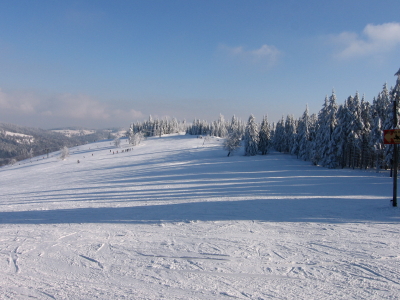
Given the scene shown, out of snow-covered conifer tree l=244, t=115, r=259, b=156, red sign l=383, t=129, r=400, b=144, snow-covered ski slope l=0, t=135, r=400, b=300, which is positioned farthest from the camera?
snow-covered conifer tree l=244, t=115, r=259, b=156

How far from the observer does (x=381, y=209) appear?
9.68 m

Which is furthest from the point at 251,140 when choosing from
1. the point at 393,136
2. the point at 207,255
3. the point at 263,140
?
the point at 207,255

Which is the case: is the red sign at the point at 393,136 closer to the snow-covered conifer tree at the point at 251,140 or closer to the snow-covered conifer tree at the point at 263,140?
the snow-covered conifer tree at the point at 251,140

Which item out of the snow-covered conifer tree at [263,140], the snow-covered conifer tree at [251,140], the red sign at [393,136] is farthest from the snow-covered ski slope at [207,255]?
the snow-covered conifer tree at [263,140]

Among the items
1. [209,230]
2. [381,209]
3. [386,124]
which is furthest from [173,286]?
[386,124]

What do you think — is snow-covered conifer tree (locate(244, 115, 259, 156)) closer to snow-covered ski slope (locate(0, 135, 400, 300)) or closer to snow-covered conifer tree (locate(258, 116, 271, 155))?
snow-covered conifer tree (locate(258, 116, 271, 155))

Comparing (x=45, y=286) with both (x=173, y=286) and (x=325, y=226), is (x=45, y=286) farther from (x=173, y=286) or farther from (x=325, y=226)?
(x=325, y=226)

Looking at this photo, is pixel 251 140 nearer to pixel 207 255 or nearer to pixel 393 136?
pixel 393 136

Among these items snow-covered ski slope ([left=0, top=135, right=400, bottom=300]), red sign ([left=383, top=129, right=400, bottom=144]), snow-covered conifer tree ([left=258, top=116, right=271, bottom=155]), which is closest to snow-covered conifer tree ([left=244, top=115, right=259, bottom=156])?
snow-covered conifer tree ([left=258, top=116, right=271, bottom=155])

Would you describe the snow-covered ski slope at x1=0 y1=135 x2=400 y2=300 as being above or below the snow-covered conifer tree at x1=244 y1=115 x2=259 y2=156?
below

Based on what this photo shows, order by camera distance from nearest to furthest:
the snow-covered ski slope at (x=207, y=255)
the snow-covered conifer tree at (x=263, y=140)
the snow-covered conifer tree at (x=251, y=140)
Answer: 1. the snow-covered ski slope at (x=207, y=255)
2. the snow-covered conifer tree at (x=251, y=140)
3. the snow-covered conifer tree at (x=263, y=140)

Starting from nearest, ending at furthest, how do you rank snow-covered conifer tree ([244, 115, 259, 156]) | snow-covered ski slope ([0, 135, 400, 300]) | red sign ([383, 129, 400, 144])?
snow-covered ski slope ([0, 135, 400, 300]) < red sign ([383, 129, 400, 144]) < snow-covered conifer tree ([244, 115, 259, 156])

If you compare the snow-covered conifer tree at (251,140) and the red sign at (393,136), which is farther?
the snow-covered conifer tree at (251,140)

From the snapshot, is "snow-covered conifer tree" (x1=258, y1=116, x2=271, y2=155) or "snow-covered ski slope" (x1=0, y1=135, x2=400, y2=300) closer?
"snow-covered ski slope" (x1=0, y1=135, x2=400, y2=300)
